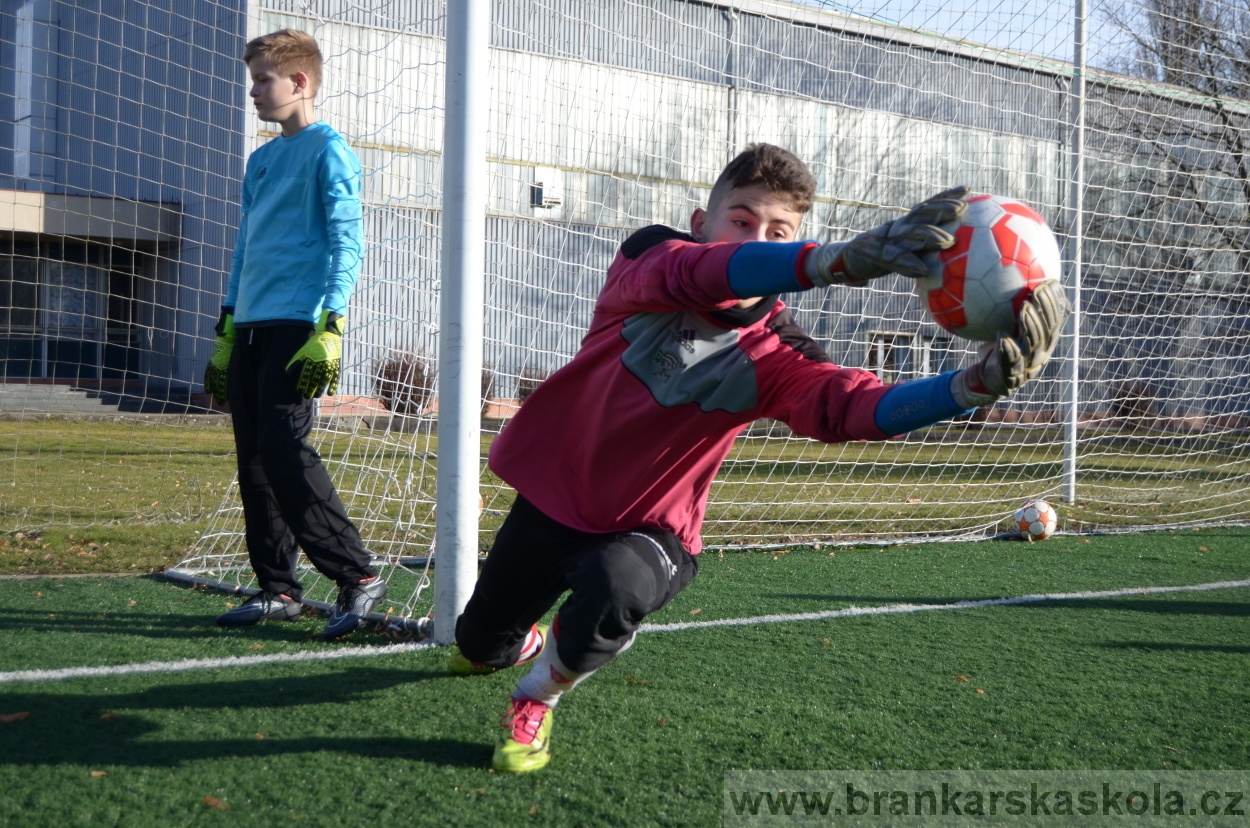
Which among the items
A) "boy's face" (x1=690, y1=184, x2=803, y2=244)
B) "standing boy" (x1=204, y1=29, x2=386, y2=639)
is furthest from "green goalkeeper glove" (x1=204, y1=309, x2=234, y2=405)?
"boy's face" (x1=690, y1=184, x2=803, y2=244)

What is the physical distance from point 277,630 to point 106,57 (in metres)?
9.63

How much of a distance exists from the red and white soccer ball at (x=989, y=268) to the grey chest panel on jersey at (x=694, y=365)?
58 cm

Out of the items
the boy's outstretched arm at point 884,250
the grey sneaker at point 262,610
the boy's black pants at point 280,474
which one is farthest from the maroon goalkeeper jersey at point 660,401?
the grey sneaker at point 262,610

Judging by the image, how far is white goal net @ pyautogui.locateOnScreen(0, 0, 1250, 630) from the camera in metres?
5.42

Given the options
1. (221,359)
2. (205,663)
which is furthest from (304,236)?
(205,663)

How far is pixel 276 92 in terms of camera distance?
3.55 metres

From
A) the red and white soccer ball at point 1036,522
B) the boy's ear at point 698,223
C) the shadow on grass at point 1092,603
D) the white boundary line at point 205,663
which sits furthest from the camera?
A: the red and white soccer ball at point 1036,522

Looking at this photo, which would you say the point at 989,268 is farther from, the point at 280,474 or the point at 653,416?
the point at 280,474

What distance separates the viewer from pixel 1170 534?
6.76 metres

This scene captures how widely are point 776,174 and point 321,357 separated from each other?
1707mm

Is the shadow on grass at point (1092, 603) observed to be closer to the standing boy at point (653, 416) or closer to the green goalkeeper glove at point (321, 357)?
the standing boy at point (653, 416)

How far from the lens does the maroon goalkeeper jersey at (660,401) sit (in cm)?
225

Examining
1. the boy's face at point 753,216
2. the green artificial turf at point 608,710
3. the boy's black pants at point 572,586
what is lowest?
the green artificial turf at point 608,710

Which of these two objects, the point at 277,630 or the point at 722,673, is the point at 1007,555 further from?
the point at 277,630
